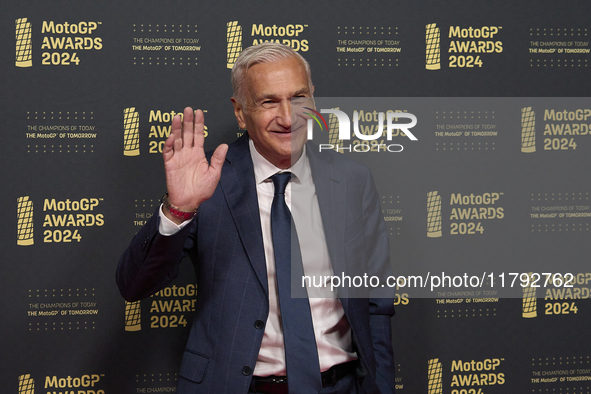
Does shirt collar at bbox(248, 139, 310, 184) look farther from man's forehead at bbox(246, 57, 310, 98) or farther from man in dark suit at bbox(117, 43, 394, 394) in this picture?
man's forehead at bbox(246, 57, 310, 98)

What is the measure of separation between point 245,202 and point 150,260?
1.04ft

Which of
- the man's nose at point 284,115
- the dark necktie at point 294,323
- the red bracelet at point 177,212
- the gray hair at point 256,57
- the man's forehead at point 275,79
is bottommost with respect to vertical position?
the dark necktie at point 294,323

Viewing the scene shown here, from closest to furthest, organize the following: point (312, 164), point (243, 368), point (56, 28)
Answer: point (243, 368), point (312, 164), point (56, 28)

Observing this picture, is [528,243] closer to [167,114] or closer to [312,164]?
[312,164]

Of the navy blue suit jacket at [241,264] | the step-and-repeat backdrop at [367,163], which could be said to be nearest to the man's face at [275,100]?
the navy blue suit jacket at [241,264]

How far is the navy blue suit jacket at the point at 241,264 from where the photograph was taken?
1.26 meters

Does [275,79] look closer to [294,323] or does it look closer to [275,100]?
[275,100]

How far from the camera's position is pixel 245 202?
135 cm

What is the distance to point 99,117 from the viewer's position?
6.48 feet

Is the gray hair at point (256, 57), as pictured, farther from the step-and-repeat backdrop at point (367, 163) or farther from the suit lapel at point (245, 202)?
the step-and-repeat backdrop at point (367, 163)

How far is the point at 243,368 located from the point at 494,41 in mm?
1816

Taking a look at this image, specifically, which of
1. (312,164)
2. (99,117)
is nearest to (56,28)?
(99,117)

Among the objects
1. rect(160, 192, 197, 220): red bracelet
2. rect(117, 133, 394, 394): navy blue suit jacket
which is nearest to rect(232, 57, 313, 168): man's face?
rect(117, 133, 394, 394): navy blue suit jacket

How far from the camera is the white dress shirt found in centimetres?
129
